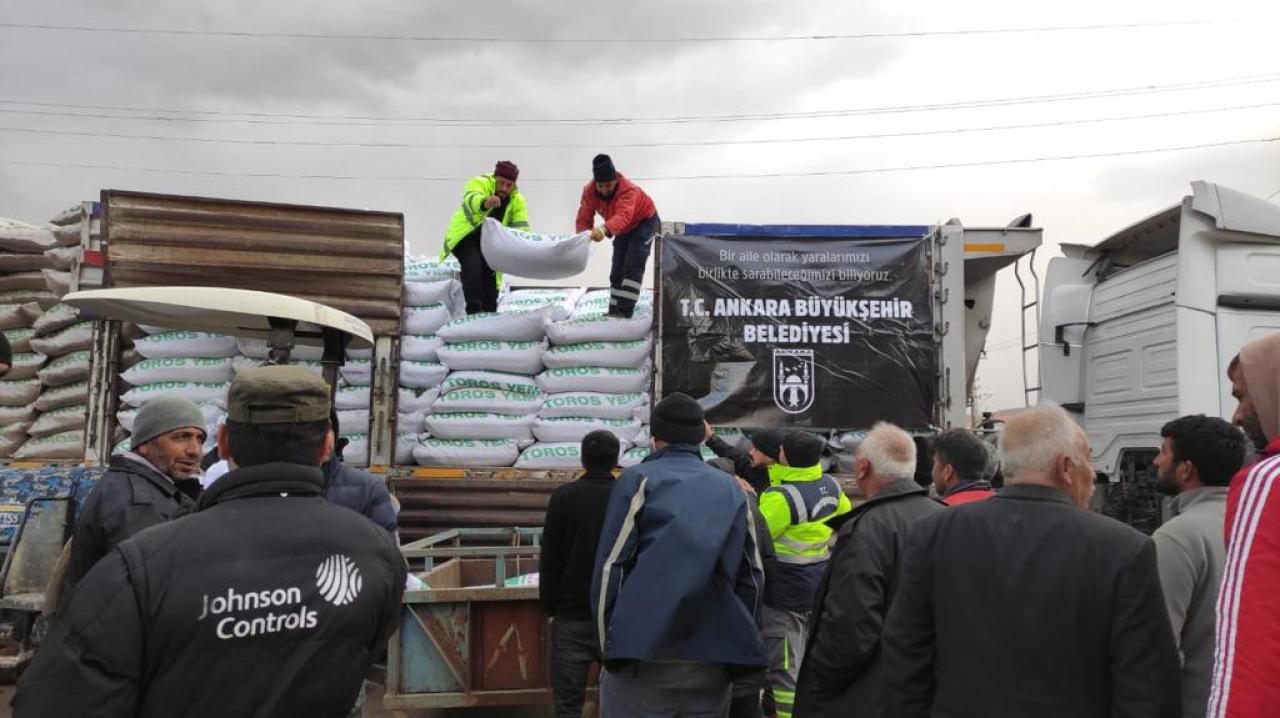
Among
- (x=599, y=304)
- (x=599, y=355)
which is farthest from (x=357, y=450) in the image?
(x=599, y=304)

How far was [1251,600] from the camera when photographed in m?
1.55

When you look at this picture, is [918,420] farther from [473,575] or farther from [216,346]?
[216,346]

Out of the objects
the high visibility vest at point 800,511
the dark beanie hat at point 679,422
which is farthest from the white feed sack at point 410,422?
the dark beanie hat at point 679,422

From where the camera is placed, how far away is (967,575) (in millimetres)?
2223

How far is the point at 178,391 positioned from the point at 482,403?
2.05 m

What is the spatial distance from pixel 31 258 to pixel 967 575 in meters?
7.03

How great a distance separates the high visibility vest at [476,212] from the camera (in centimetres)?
657

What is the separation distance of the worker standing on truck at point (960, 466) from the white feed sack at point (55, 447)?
582 centimetres

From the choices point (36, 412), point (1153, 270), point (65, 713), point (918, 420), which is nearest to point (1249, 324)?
point (1153, 270)

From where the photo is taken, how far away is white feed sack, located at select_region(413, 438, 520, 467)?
6.20 metres

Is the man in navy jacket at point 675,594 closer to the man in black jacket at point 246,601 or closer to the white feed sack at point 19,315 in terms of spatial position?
the man in black jacket at point 246,601

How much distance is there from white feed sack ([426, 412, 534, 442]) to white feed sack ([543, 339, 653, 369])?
488mm

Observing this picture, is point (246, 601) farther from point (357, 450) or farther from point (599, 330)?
point (599, 330)

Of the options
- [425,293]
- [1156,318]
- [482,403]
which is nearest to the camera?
[482,403]
